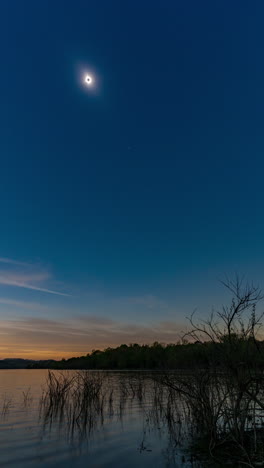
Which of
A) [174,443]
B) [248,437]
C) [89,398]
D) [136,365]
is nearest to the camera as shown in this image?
[248,437]

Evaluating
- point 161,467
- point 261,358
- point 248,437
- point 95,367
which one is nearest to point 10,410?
point 161,467

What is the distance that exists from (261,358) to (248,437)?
3.47 metres

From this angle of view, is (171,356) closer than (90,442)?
No

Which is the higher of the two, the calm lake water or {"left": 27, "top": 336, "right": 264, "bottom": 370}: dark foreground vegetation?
{"left": 27, "top": 336, "right": 264, "bottom": 370}: dark foreground vegetation

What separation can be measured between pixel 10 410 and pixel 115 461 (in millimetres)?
13341

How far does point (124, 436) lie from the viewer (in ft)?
41.7

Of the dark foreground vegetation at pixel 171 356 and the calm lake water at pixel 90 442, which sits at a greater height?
the dark foreground vegetation at pixel 171 356

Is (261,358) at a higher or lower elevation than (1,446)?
higher

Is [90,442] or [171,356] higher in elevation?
[171,356]

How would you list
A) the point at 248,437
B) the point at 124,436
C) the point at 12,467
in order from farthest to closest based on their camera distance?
the point at 124,436, the point at 248,437, the point at 12,467

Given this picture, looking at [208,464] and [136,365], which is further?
[136,365]

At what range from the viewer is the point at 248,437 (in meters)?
9.89

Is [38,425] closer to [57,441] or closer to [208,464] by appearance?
[57,441]

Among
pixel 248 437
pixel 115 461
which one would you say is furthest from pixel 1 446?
pixel 248 437
